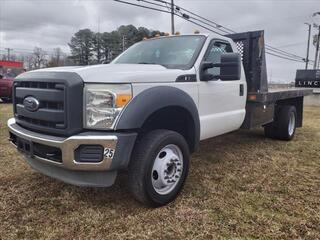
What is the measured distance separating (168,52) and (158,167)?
1.65 metres

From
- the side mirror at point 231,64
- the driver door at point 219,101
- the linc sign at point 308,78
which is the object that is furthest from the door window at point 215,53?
the linc sign at point 308,78

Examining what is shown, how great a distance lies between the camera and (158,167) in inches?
133

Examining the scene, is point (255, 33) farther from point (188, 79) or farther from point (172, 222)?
point (172, 222)

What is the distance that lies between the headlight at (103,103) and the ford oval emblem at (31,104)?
0.56m

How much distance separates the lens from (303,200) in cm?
368

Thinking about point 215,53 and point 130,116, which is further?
point 215,53

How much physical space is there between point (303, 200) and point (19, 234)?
291cm

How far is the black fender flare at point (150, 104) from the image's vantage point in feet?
9.82

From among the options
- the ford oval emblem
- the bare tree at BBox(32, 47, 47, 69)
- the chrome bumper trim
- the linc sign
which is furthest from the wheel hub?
the bare tree at BBox(32, 47, 47, 69)

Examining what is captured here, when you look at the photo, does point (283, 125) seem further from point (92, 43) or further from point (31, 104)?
point (92, 43)

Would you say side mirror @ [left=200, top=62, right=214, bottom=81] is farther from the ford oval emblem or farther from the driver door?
the ford oval emblem

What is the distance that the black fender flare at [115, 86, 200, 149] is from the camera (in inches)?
118

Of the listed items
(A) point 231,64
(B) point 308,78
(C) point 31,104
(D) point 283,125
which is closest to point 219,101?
(A) point 231,64

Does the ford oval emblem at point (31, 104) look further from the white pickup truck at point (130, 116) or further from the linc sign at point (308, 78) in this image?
the linc sign at point (308, 78)
